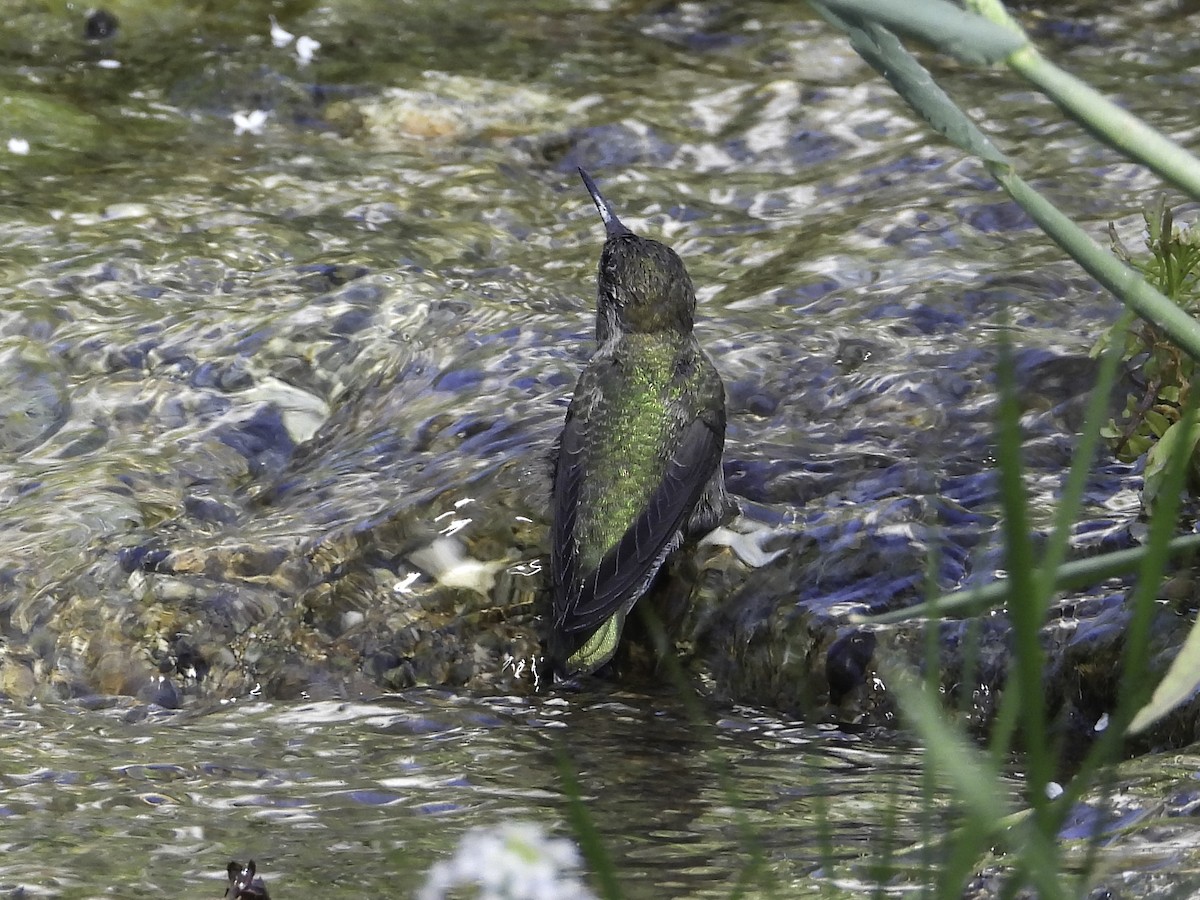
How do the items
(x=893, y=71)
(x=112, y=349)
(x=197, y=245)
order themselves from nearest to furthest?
(x=893, y=71) → (x=112, y=349) → (x=197, y=245)

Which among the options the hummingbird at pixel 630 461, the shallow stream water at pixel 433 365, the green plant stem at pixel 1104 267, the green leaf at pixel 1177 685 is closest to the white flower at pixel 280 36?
the shallow stream water at pixel 433 365

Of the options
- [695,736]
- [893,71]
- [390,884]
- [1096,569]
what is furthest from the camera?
[695,736]

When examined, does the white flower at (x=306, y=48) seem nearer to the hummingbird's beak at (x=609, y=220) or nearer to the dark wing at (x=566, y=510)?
the hummingbird's beak at (x=609, y=220)

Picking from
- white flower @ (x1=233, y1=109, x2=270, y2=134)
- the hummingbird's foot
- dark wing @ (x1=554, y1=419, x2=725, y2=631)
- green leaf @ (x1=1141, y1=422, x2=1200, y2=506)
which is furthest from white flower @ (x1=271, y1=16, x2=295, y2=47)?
green leaf @ (x1=1141, y1=422, x2=1200, y2=506)

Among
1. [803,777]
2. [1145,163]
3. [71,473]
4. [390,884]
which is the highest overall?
[1145,163]

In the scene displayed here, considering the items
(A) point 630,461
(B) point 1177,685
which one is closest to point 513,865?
(B) point 1177,685

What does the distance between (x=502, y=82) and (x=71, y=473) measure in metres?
4.94

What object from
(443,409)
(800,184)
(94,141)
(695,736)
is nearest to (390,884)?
(695,736)

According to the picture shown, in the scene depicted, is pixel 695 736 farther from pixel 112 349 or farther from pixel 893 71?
pixel 112 349

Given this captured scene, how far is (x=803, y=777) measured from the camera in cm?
368

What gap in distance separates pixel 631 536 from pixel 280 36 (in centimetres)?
677

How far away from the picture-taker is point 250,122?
9.54 meters

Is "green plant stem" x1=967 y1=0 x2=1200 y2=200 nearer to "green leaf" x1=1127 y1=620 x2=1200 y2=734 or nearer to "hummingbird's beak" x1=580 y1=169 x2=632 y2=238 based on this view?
"green leaf" x1=1127 y1=620 x2=1200 y2=734

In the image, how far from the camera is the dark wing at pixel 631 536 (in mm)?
4625
